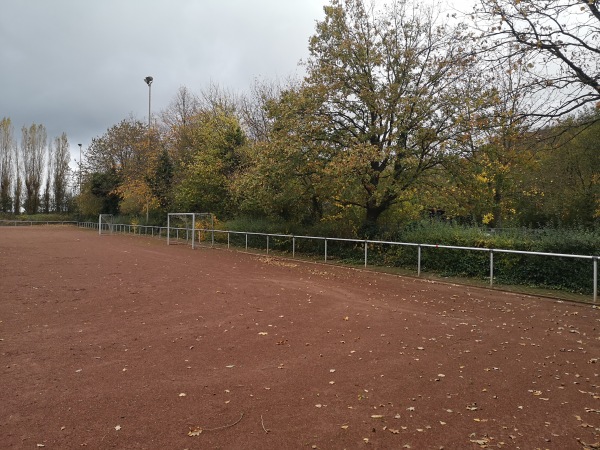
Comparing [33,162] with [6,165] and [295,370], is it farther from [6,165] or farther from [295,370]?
[295,370]

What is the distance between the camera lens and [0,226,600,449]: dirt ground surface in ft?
11.8

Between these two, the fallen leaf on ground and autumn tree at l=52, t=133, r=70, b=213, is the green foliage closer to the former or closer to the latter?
the fallen leaf on ground

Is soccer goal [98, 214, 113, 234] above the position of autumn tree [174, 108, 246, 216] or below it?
below

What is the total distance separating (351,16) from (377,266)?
944 centimetres

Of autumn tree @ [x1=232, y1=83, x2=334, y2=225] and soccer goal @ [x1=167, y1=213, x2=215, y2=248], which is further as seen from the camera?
soccer goal @ [x1=167, y1=213, x2=215, y2=248]

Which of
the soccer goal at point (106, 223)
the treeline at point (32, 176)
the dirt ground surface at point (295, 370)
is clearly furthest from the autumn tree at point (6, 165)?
the dirt ground surface at point (295, 370)

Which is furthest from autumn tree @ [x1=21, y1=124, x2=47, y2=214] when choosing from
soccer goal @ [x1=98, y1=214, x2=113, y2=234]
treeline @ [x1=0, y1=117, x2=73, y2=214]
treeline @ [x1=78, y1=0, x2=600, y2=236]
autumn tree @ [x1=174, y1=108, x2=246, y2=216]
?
treeline @ [x1=78, y1=0, x2=600, y2=236]

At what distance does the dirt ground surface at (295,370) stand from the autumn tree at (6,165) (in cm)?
6674

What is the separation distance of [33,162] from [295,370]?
7639 cm

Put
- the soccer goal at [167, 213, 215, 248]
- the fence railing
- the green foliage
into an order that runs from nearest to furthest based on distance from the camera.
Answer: the green foliage → the soccer goal at [167, 213, 215, 248] → the fence railing

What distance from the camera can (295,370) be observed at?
5.06m

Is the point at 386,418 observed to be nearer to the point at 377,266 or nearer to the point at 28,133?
the point at 377,266

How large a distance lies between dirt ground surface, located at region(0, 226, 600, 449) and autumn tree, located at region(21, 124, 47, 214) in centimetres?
6691

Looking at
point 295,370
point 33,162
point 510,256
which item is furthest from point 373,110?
point 33,162
